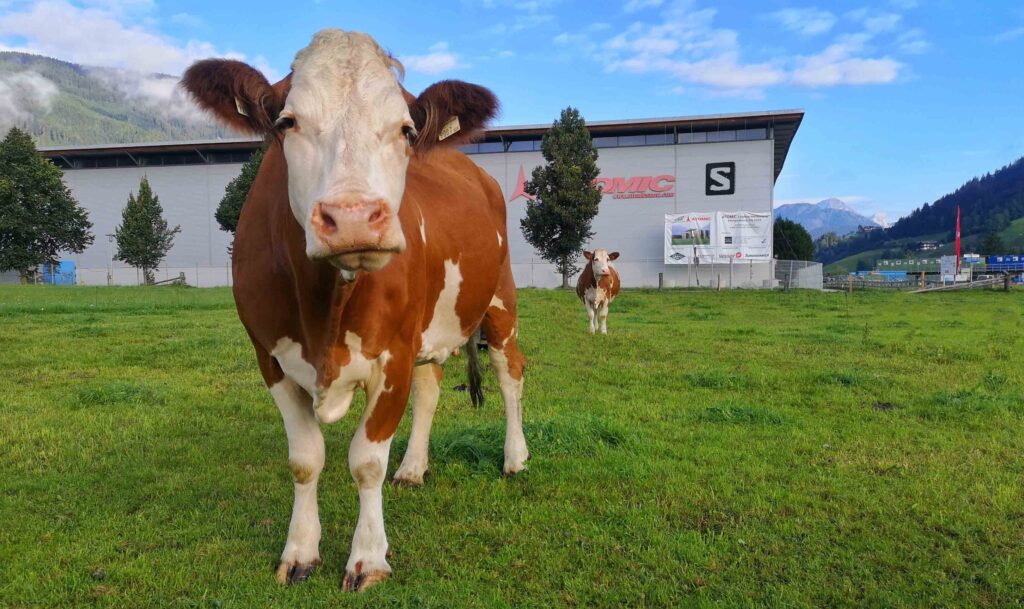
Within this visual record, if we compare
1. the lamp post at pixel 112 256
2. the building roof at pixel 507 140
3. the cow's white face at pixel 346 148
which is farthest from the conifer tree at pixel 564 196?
the lamp post at pixel 112 256

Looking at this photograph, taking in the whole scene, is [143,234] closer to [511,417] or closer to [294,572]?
[511,417]

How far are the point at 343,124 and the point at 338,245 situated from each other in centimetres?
64

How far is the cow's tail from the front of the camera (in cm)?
593

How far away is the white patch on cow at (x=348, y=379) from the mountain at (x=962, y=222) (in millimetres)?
169069

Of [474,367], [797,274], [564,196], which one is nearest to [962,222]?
[797,274]

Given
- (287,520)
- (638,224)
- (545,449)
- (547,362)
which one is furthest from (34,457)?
(638,224)

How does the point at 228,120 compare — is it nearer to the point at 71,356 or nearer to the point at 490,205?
the point at 490,205

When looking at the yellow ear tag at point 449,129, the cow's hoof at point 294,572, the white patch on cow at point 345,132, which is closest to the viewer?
the white patch on cow at point 345,132

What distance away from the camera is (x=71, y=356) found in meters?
9.71

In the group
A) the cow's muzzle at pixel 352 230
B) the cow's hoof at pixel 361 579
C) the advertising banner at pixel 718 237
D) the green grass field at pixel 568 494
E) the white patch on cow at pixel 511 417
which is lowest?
the cow's hoof at pixel 361 579

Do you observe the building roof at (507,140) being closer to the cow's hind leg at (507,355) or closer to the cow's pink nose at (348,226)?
the cow's hind leg at (507,355)

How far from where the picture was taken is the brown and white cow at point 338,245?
2.56 m

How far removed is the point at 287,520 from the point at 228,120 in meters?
2.46

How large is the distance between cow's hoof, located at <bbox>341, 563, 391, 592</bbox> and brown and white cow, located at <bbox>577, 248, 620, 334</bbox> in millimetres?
11797
